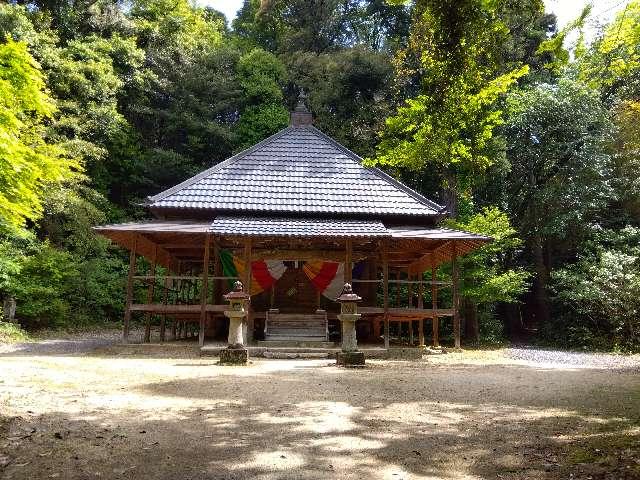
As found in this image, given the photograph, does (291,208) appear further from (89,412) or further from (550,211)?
(550,211)

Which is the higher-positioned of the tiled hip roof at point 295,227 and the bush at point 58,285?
the tiled hip roof at point 295,227

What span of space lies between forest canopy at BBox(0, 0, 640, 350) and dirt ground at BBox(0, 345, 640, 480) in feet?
11.5

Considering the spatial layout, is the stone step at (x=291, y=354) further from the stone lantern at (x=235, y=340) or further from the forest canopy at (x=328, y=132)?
the forest canopy at (x=328, y=132)

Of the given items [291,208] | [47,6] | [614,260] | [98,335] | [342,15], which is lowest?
[98,335]

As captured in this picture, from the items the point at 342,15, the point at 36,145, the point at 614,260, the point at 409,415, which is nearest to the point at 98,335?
the point at 36,145

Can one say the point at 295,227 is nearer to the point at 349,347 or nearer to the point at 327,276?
the point at 327,276

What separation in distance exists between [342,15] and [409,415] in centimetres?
2702

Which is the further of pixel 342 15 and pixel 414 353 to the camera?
pixel 342 15

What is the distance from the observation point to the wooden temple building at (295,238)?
11.7 meters

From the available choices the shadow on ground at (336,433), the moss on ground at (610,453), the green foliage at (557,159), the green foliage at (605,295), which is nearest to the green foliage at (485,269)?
the green foliage at (605,295)

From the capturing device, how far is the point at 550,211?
63.0 feet

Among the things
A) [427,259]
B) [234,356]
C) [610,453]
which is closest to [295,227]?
[234,356]

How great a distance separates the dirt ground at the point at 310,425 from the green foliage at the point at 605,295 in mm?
7432

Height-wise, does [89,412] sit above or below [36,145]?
below
